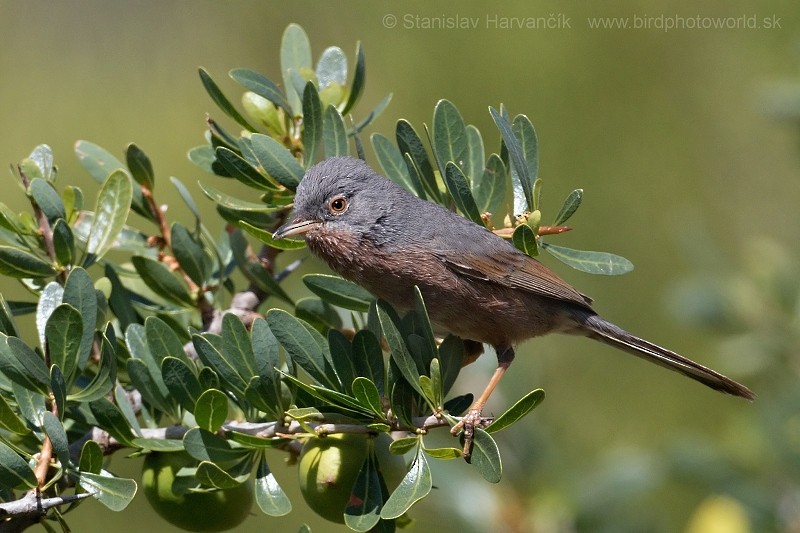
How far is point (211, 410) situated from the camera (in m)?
2.31

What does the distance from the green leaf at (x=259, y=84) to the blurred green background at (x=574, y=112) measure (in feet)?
5.84

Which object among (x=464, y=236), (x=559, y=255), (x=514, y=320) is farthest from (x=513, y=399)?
(x=559, y=255)

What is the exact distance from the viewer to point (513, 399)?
154 inches

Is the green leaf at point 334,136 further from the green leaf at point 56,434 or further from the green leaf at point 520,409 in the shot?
the green leaf at point 56,434

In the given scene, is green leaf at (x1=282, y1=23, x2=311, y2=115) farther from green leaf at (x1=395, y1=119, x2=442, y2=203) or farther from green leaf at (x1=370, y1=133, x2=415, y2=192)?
green leaf at (x1=395, y1=119, x2=442, y2=203)

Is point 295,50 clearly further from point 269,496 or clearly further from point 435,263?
point 269,496

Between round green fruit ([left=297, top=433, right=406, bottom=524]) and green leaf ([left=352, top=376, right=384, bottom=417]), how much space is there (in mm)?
217

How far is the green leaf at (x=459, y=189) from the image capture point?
266 cm

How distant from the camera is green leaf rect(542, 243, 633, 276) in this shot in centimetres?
266

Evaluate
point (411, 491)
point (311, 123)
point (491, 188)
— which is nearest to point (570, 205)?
point (491, 188)

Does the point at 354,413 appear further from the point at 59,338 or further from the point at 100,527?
the point at 100,527

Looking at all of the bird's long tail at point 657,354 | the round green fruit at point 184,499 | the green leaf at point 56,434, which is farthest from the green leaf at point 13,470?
the bird's long tail at point 657,354

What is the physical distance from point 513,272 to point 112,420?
1.71m

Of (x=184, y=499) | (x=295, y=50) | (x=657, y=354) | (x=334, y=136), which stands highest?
(x=295, y=50)
